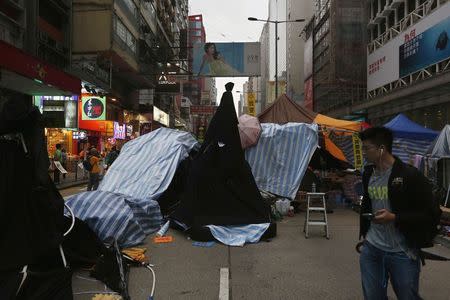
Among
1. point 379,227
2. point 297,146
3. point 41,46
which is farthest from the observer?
point 41,46

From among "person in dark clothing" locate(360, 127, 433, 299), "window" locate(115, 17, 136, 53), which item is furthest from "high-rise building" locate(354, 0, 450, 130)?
"person in dark clothing" locate(360, 127, 433, 299)

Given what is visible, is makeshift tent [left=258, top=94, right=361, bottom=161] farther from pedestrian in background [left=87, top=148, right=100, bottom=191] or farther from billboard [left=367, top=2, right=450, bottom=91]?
billboard [left=367, top=2, right=450, bottom=91]

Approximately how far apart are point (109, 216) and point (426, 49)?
82.9ft

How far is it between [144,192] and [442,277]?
20.9 feet

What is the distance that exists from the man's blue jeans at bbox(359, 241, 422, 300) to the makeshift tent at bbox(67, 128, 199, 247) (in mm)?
4606

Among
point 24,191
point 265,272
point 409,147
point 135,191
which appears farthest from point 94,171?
point 24,191

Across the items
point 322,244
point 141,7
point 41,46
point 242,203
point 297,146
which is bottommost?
point 322,244

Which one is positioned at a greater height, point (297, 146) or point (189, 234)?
point (297, 146)

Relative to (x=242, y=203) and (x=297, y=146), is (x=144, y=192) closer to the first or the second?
(x=242, y=203)

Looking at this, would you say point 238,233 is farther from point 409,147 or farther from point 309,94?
point 309,94

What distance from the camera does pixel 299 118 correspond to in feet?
50.9

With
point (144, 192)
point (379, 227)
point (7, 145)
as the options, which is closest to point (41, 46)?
point (144, 192)

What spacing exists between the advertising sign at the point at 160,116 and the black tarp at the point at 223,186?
127ft

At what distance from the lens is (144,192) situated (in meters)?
10.6
